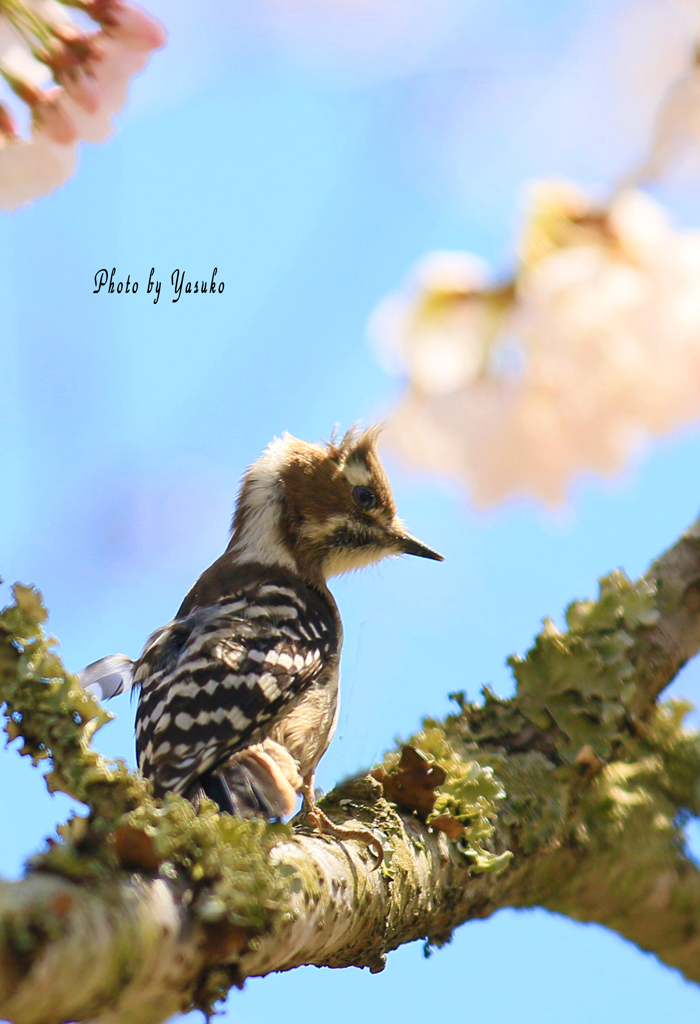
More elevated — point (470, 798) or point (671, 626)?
point (671, 626)

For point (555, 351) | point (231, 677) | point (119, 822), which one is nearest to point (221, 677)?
point (231, 677)

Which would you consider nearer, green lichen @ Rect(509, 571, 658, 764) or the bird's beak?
green lichen @ Rect(509, 571, 658, 764)

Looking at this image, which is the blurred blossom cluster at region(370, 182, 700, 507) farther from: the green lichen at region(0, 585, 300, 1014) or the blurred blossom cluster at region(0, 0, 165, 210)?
the green lichen at region(0, 585, 300, 1014)

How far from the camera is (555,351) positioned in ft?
2.77

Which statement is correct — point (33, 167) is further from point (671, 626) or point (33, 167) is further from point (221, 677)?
point (671, 626)

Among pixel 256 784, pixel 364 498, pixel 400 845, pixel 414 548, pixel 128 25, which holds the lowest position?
pixel 400 845

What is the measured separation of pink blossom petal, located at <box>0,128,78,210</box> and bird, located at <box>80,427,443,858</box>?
1.37 m

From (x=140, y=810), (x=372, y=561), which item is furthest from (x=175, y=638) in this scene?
(x=140, y=810)

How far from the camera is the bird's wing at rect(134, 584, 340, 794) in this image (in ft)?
8.46

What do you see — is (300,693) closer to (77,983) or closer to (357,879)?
(357,879)

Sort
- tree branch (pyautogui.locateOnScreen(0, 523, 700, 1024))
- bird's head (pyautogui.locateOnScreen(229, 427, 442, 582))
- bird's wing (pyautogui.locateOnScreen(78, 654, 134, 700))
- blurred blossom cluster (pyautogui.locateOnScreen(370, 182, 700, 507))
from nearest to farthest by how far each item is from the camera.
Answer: blurred blossom cluster (pyautogui.locateOnScreen(370, 182, 700, 507)) → tree branch (pyautogui.locateOnScreen(0, 523, 700, 1024)) → bird's wing (pyautogui.locateOnScreen(78, 654, 134, 700)) → bird's head (pyautogui.locateOnScreen(229, 427, 442, 582))

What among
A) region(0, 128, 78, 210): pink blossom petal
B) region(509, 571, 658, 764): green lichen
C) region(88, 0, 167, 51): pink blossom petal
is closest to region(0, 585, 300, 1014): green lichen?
region(0, 128, 78, 210): pink blossom petal

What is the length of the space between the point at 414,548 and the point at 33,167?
2636 mm

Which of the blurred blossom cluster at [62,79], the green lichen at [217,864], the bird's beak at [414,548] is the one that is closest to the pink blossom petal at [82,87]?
the blurred blossom cluster at [62,79]
